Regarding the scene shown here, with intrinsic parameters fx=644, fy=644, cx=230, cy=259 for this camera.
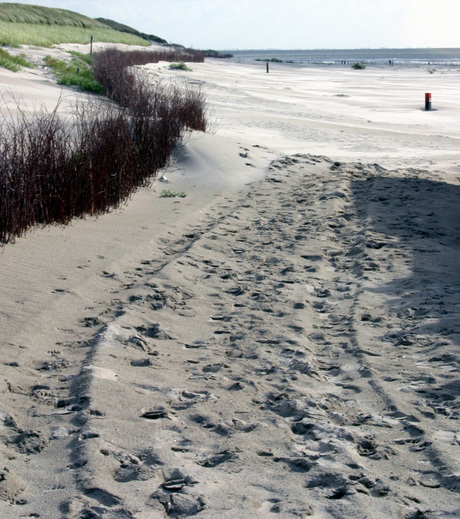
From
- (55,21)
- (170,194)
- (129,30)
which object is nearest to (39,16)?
(55,21)

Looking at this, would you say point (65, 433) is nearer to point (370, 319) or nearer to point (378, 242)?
point (370, 319)

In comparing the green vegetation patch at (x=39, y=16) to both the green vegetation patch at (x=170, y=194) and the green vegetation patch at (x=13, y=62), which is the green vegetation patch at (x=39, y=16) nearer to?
the green vegetation patch at (x=13, y=62)

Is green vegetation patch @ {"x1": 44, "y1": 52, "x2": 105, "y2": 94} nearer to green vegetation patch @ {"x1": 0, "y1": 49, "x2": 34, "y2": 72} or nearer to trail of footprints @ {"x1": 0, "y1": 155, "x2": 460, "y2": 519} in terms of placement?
green vegetation patch @ {"x1": 0, "y1": 49, "x2": 34, "y2": 72}

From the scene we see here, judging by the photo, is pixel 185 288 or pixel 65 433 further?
pixel 185 288

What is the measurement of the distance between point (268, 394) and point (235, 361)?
0.42 m

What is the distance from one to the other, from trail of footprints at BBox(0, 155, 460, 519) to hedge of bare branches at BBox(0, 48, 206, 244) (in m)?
1.12

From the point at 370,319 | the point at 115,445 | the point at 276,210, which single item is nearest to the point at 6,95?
the point at 276,210

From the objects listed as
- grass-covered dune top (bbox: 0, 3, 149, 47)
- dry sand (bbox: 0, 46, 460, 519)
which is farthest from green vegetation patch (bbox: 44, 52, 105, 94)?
grass-covered dune top (bbox: 0, 3, 149, 47)

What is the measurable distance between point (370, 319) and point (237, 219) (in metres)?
2.90

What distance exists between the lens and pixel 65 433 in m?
2.69

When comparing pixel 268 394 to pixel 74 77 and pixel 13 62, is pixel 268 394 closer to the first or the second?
pixel 74 77

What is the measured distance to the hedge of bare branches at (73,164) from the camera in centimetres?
523

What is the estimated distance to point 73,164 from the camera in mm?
6070

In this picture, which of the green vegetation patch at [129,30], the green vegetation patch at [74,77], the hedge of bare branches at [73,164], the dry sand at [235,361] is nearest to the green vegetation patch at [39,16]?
the green vegetation patch at [129,30]
